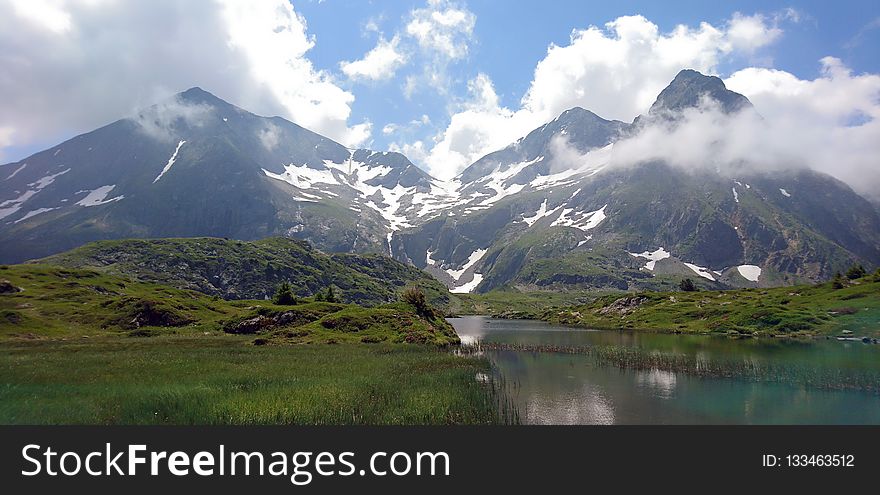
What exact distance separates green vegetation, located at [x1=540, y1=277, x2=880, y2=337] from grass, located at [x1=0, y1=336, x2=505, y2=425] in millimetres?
92095

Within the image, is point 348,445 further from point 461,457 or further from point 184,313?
point 184,313

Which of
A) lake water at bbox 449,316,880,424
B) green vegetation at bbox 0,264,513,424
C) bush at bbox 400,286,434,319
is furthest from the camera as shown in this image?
bush at bbox 400,286,434,319

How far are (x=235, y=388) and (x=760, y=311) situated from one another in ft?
442

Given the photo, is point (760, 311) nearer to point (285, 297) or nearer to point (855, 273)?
point (855, 273)

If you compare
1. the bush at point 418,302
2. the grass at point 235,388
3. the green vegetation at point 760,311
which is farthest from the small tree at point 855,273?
the grass at point 235,388

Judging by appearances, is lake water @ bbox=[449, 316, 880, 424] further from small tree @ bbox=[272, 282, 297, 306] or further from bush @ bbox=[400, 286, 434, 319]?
small tree @ bbox=[272, 282, 297, 306]

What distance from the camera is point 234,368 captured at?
48125 mm

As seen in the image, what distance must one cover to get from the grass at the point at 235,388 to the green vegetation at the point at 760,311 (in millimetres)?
92095

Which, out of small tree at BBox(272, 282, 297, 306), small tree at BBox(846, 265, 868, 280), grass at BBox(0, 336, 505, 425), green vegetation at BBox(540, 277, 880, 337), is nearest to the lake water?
grass at BBox(0, 336, 505, 425)

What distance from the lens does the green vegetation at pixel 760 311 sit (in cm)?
10562

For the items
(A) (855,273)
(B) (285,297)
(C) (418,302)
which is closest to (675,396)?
(C) (418,302)

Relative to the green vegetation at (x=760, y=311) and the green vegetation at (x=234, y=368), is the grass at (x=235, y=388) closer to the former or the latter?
the green vegetation at (x=234, y=368)

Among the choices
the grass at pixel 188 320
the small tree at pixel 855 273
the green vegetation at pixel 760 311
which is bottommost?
the green vegetation at pixel 760 311

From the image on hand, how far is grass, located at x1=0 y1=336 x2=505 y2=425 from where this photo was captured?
94.3 ft
